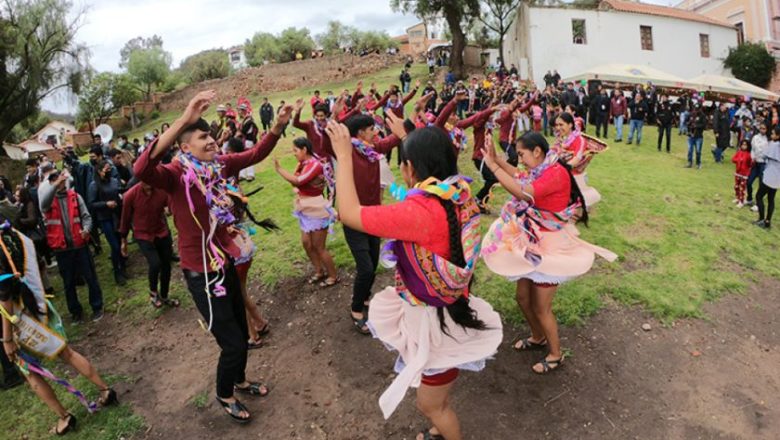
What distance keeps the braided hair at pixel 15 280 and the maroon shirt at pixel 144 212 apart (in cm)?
199

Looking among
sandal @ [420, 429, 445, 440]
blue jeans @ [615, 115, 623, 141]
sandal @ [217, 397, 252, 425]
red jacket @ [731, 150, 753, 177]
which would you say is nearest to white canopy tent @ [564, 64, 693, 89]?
blue jeans @ [615, 115, 623, 141]

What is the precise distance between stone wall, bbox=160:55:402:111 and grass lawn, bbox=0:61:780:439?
94.9ft

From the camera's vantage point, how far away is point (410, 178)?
109 inches

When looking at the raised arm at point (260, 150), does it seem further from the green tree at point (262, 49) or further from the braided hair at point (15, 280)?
the green tree at point (262, 49)

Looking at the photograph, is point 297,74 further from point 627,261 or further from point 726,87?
point 627,261

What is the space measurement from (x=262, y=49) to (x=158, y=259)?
168ft

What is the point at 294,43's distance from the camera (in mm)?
52094

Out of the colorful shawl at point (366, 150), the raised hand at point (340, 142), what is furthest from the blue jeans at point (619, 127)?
the raised hand at point (340, 142)

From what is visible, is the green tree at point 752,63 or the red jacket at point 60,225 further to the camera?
the green tree at point 752,63

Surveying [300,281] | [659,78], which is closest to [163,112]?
[659,78]

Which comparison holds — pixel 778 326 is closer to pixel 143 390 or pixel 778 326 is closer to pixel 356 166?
pixel 356 166

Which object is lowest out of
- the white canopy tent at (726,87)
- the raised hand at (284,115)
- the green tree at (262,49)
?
the raised hand at (284,115)

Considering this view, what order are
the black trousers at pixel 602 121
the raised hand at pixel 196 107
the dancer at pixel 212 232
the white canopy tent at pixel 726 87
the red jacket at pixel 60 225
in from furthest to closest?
the white canopy tent at pixel 726 87 < the black trousers at pixel 602 121 < the red jacket at pixel 60 225 < the dancer at pixel 212 232 < the raised hand at pixel 196 107

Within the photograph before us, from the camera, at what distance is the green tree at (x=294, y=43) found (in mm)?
52094
